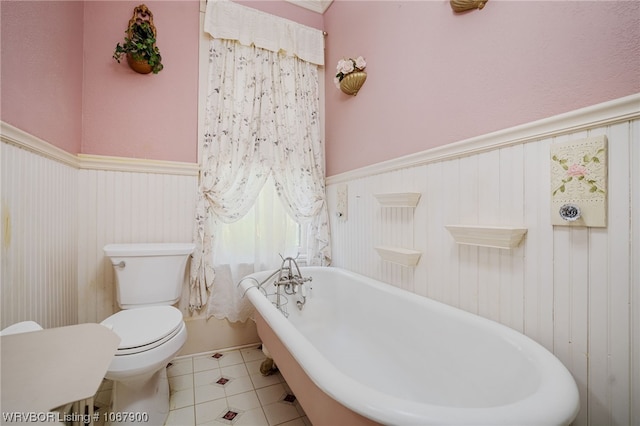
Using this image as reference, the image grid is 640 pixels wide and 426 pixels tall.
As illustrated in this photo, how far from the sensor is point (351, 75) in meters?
2.01

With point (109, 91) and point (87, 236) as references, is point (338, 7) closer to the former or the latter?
point (109, 91)

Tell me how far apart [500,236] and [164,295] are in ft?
6.23

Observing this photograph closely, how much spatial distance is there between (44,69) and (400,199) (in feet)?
6.47

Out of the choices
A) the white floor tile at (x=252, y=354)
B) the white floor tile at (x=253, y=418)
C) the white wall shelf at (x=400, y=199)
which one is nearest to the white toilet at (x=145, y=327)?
the white floor tile at (x=253, y=418)

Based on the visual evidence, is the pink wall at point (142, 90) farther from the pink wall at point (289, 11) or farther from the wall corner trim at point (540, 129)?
the wall corner trim at point (540, 129)

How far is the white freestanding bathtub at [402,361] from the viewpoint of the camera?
612 millimetres

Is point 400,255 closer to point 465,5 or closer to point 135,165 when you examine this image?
point 465,5

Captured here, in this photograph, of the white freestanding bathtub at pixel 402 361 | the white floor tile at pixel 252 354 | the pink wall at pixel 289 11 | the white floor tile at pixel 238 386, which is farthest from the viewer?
the pink wall at pixel 289 11

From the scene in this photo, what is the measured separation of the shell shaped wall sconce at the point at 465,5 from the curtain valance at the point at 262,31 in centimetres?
135

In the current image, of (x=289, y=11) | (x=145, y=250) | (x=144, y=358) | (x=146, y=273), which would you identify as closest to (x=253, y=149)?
(x=145, y=250)

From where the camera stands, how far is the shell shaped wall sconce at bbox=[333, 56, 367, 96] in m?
1.97

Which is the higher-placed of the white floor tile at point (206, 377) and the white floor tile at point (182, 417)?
the white floor tile at point (182, 417)

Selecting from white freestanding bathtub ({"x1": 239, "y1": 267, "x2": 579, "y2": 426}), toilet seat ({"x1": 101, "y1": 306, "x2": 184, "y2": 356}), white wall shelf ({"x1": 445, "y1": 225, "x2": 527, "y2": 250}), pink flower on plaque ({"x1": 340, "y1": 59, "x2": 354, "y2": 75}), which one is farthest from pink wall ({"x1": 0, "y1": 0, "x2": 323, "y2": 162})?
white wall shelf ({"x1": 445, "y1": 225, "x2": 527, "y2": 250})

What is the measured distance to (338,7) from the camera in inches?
91.0
